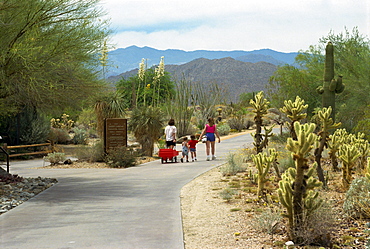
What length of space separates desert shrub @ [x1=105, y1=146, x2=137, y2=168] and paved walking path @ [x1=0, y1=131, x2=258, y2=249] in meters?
4.36

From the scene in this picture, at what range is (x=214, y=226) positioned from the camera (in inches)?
317

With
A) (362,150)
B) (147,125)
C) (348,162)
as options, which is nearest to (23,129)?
(147,125)

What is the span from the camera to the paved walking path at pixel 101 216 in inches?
285

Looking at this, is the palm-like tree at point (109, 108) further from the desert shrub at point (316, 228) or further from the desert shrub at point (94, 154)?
the desert shrub at point (316, 228)

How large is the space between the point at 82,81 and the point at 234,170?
213 inches

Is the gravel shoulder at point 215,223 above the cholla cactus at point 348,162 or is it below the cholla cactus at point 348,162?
below

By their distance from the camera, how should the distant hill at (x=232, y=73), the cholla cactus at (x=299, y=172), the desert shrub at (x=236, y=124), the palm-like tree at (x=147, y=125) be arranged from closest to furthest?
the cholla cactus at (x=299, y=172) → the palm-like tree at (x=147, y=125) → the desert shrub at (x=236, y=124) → the distant hill at (x=232, y=73)

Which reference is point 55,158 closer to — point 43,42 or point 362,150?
point 43,42

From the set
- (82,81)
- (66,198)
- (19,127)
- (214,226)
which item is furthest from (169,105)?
(214,226)

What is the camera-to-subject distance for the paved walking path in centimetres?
725

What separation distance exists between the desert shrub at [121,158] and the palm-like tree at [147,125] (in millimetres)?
2796

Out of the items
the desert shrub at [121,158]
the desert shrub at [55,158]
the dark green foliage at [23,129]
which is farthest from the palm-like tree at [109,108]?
the desert shrub at [121,158]

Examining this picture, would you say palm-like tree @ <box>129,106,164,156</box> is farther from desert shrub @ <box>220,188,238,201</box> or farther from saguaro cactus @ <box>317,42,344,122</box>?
desert shrub @ <box>220,188,238,201</box>

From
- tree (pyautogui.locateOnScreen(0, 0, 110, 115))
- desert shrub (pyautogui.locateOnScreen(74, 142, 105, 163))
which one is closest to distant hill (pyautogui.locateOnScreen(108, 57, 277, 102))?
desert shrub (pyautogui.locateOnScreen(74, 142, 105, 163))
